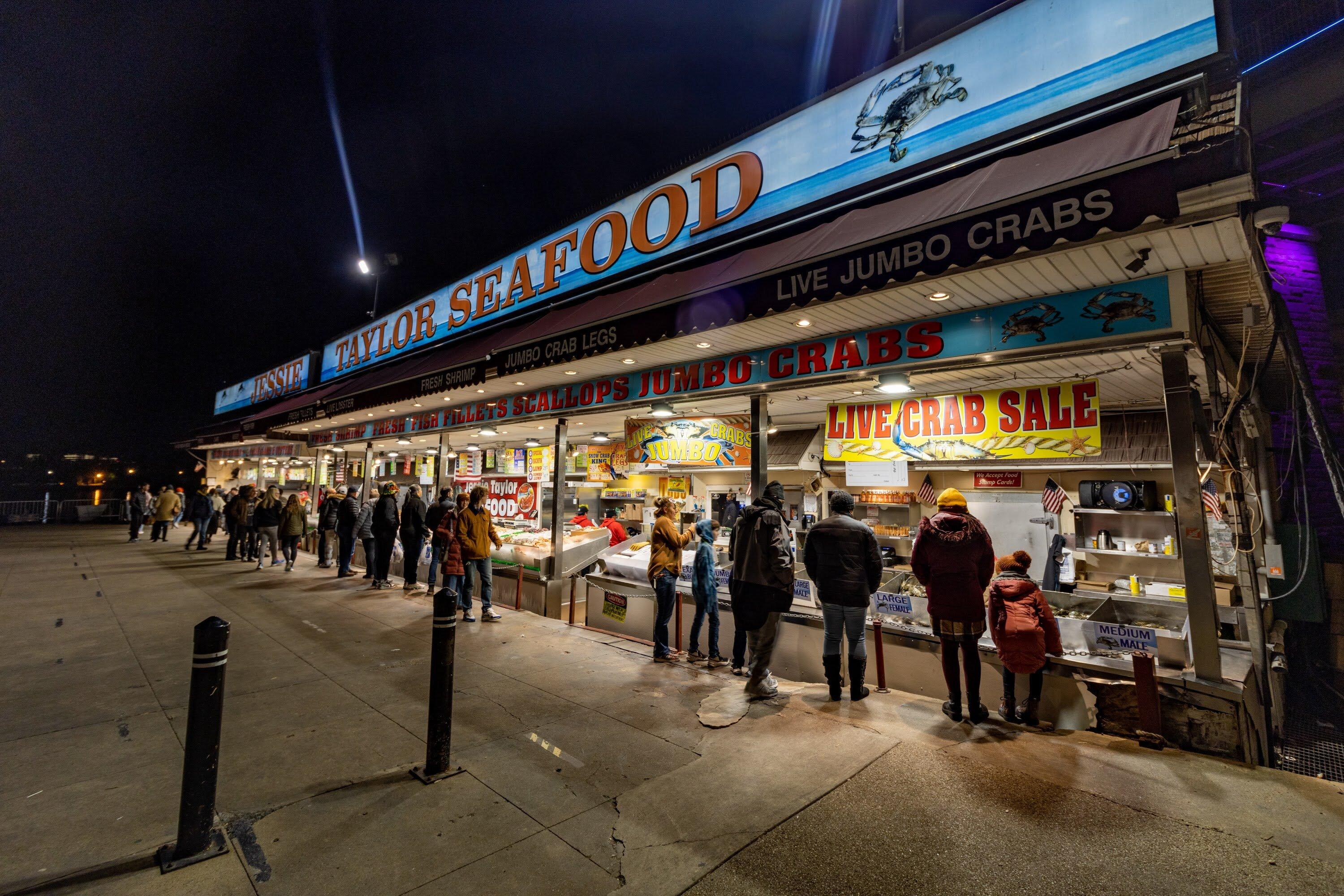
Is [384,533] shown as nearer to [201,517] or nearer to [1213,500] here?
[201,517]

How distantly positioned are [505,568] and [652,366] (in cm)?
564

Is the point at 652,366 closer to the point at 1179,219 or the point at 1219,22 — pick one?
the point at 1179,219

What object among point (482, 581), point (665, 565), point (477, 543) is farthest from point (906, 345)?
point (482, 581)

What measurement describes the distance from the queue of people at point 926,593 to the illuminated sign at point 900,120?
3.70m

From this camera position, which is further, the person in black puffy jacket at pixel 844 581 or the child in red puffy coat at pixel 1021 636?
the person in black puffy jacket at pixel 844 581

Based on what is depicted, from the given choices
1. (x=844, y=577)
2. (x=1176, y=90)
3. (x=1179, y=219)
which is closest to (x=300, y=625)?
(x=844, y=577)

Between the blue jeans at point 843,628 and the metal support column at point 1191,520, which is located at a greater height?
the metal support column at point 1191,520

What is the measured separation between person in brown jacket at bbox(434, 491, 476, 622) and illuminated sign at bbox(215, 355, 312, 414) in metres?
19.2

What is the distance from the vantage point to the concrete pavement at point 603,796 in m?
2.74

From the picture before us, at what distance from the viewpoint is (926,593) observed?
527 cm

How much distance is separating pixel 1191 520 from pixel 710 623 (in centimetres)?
478

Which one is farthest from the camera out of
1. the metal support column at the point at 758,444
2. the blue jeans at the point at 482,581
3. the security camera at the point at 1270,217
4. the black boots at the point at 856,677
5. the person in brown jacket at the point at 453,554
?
the blue jeans at the point at 482,581

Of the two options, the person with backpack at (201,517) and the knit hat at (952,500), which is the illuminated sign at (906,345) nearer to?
the knit hat at (952,500)

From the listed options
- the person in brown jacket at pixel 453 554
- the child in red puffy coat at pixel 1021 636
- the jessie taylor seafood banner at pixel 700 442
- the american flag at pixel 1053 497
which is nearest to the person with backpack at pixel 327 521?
the person in brown jacket at pixel 453 554
